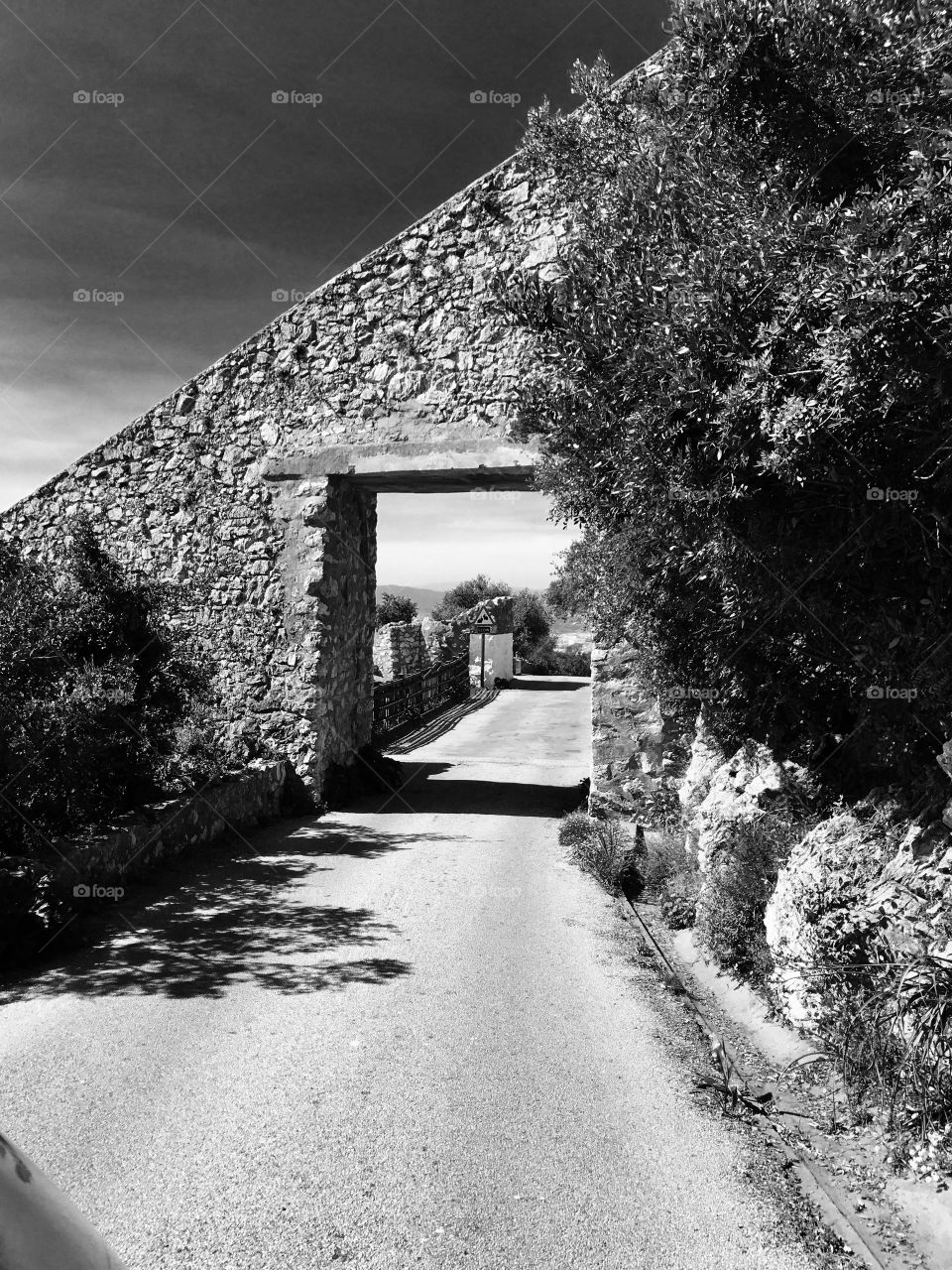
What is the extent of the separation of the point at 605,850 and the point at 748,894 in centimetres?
277

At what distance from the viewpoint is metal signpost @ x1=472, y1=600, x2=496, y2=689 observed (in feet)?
83.6

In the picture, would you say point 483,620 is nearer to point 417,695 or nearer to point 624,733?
point 417,695

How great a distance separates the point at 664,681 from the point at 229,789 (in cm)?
476

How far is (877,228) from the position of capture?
3670mm

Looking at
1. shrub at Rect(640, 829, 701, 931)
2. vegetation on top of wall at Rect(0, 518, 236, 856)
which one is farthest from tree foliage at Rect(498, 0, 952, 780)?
vegetation on top of wall at Rect(0, 518, 236, 856)

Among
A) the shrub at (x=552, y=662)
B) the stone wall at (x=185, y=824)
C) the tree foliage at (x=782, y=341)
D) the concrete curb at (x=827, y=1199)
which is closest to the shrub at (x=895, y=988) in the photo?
the concrete curb at (x=827, y=1199)

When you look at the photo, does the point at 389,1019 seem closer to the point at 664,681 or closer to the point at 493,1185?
the point at 493,1185

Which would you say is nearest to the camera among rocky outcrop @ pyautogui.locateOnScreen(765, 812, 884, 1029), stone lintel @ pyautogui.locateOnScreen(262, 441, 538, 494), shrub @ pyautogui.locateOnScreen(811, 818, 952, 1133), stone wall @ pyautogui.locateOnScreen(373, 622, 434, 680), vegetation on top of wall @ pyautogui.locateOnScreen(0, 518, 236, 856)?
shrub @ pyautogui.locateOnScreen(811, 818, 952, 1133)

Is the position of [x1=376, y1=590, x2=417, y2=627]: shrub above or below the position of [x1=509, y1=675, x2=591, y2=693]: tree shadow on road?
above

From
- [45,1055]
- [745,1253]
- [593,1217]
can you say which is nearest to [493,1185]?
[593,1217]

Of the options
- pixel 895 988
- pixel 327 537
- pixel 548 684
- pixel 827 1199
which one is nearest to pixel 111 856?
pixel 327 537

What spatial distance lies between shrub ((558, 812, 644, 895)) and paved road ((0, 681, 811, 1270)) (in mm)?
631

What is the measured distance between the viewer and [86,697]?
23.1 ft

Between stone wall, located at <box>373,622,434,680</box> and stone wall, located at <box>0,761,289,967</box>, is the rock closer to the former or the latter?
stone wall, located at <box>0,761,289,967</box>
